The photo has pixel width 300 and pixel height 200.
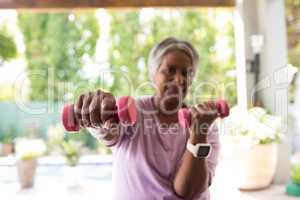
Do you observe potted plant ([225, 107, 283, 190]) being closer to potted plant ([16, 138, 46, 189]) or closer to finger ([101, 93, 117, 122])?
finger ([101, 93, 117, 122])

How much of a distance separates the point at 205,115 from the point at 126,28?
100 cm

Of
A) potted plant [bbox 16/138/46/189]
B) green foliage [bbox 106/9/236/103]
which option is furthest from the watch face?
potted plant [bbox 16/138/46/189]

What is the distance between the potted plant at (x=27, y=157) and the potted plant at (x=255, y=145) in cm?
74

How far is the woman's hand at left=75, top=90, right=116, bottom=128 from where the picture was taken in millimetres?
335

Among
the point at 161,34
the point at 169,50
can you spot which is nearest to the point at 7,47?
the point at 161,34

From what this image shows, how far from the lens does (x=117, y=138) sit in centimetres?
45

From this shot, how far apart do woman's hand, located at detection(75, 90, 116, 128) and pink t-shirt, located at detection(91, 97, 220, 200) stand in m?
0.11

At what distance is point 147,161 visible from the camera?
46 cm

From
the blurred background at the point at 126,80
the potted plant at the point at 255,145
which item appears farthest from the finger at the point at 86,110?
the potted plant at the point at 255,145

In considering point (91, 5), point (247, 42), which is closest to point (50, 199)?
point (91, 5)

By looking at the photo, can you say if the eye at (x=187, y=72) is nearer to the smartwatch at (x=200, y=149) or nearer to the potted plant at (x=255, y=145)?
the smartwatch at (x=200, y=149)

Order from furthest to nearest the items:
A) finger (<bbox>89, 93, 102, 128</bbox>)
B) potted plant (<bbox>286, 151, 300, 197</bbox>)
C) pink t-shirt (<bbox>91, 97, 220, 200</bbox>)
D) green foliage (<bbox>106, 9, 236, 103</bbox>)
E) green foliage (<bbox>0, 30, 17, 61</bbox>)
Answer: green foliage (<bbox>106, 9, 236, 103</bbox>), green foliage (<bbox>0, 30, 17, 61</bbox>), potted plant (<bbox>286, 151, 300, 197</bbox>), pink t-shirt (<bbox>91, 97, 220, 200</bbox>), finger (<bbox>89, 93, 102, 128</bbox>)

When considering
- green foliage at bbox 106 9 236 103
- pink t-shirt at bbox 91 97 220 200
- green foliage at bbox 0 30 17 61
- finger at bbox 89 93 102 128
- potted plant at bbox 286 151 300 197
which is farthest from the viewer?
green foliage at bbox 106 9 236 103

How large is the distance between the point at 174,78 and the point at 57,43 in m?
0.90
